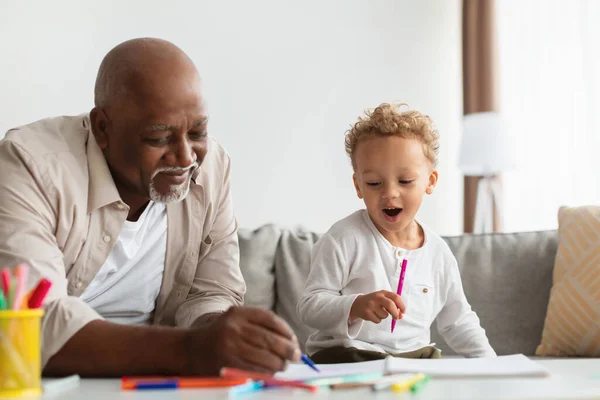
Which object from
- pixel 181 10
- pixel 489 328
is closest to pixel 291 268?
pixel 489 328

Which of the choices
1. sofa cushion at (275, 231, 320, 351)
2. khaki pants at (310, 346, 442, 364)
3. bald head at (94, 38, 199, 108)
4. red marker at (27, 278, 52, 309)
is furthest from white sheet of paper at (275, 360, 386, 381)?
sofa cushion at (275, 231, 320, 351)

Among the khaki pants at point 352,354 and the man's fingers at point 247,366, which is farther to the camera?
the khaki pants at point 352,354

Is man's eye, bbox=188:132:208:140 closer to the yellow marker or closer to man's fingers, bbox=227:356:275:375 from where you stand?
man's fingers, bbox=227:356:275:375

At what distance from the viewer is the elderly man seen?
114cm

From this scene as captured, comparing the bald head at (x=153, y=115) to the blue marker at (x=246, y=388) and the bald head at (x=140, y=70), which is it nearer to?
the bald head at (x=140, y=70)

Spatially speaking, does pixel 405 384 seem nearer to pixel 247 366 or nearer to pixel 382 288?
pixel 247 366

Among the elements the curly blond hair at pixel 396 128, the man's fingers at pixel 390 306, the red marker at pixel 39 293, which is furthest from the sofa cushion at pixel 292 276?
the red marker at pixel 39 293

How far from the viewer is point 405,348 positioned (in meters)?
1.81

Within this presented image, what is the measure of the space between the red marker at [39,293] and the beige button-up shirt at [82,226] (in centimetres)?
18

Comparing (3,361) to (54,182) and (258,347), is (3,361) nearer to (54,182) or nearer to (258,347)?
(258,347)

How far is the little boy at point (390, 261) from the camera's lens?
1.79m

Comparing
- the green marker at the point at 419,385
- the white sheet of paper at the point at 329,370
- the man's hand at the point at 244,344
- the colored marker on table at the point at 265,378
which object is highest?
the man's hand at the point at 244,344

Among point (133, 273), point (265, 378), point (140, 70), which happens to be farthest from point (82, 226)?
point (265, 378)

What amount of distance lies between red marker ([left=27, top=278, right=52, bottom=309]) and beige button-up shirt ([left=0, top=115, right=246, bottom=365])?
0.18 meters
